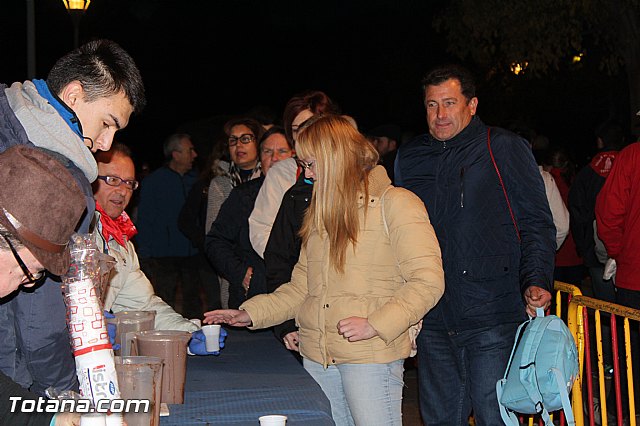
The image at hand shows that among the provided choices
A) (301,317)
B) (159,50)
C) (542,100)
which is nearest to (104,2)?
(159,50)

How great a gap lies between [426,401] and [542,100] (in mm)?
30126

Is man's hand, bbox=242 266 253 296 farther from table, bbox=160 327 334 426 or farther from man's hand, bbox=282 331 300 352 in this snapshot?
man's hand, bbox=282 331 300 352

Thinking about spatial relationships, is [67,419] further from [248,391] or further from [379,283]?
[379,283]

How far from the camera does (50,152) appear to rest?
2.51 m

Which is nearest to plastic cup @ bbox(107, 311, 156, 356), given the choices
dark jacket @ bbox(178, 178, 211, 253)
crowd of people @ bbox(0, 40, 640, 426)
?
crowd of people @ bbox(0, 40, 640, 426)

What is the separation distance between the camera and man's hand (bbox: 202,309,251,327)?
3816 mm

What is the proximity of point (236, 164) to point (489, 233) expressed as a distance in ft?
10.3

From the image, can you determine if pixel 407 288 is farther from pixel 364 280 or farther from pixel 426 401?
pixel 426 401

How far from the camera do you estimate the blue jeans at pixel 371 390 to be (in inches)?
143

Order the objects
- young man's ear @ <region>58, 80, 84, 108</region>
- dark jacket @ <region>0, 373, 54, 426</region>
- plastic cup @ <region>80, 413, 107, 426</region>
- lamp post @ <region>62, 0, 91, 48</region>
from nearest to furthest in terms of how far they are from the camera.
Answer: plastic cup @ <region>80, 413, 107, 426</region> < dark jacket @ <region>0, 373, 54, 426</region> < young man's ear @ <region>58, 80, 84, 108</region> < lamp post @ <region>62, 0, 91, 48</region>

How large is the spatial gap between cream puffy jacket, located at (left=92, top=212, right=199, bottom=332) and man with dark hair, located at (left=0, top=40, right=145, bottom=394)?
116 centimetres

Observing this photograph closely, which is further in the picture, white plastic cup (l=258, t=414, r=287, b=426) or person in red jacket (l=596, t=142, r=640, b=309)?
person in red jacket (l=596, t=142, r=640, b=309)

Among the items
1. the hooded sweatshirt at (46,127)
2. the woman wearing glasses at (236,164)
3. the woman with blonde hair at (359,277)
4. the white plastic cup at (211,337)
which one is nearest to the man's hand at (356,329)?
the woman with blonde hair at (359,277)

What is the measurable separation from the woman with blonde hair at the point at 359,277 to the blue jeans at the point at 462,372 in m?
0.57
